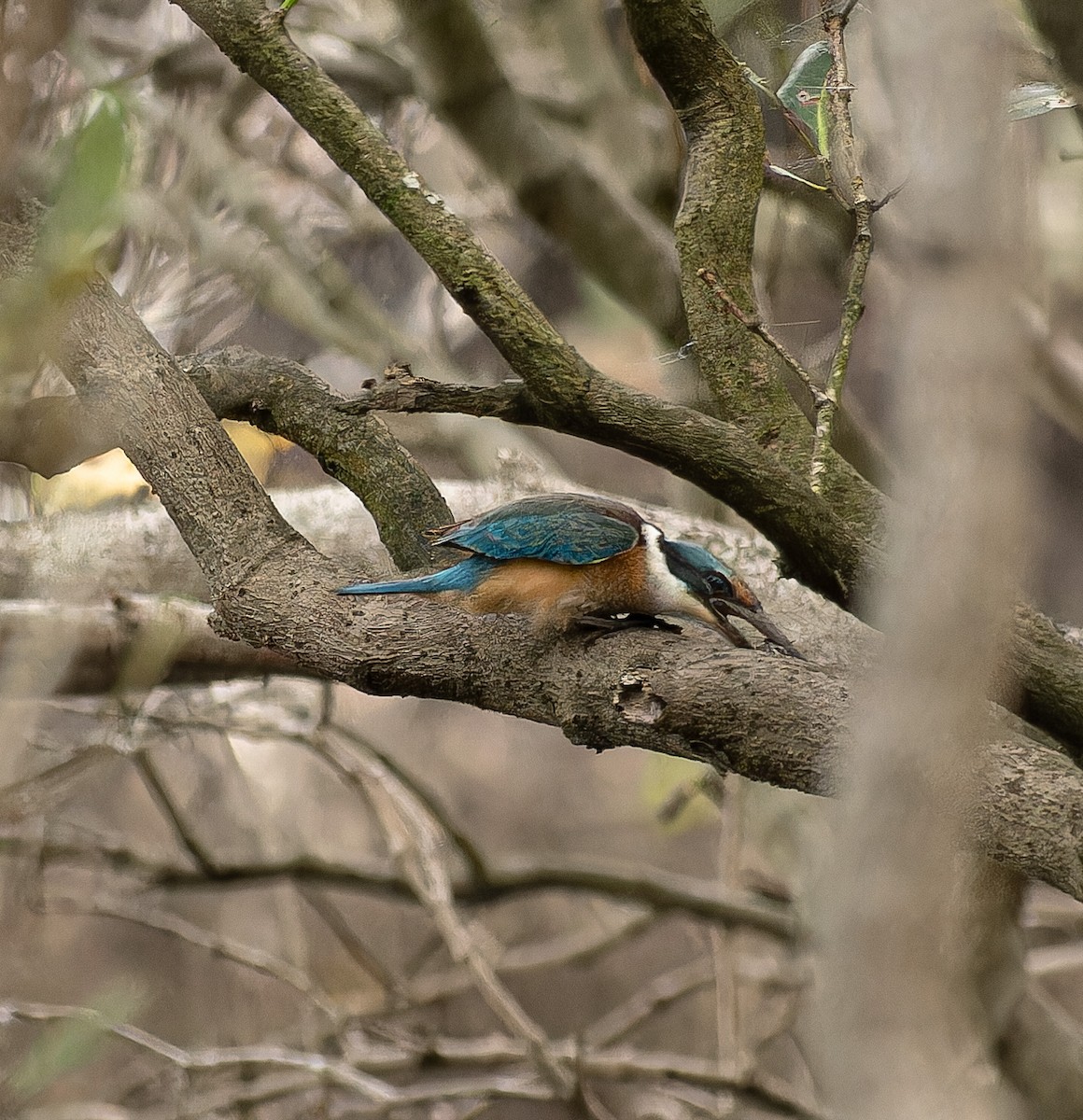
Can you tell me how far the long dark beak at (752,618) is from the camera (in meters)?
1.31

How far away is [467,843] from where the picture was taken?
107 inches

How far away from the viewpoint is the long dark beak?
1.31 m

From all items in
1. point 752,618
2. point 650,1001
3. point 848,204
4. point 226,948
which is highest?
point 848,204

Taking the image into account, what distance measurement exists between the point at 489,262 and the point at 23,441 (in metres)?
0.54

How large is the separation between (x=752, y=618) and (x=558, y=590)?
0.21 meters

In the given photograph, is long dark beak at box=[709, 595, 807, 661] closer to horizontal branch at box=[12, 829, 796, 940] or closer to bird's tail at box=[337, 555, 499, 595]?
bird's tail at box=[337, 555, 499, 595]

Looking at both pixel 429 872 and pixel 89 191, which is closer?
pixel 89 191

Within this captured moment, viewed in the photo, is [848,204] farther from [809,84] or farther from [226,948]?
[226,948]

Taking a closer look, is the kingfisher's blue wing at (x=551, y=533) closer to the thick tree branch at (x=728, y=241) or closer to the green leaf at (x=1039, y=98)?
the thick tree branch at (x=728, y=241)

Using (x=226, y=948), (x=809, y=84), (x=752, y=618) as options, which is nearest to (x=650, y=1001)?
(x=226, y=948)

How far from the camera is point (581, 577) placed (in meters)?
1.31

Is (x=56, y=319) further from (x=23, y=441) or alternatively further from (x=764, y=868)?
(x=764, y=868)

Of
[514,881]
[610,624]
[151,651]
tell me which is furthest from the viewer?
[514,881]

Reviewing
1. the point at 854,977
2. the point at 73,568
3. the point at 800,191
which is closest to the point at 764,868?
the point at 73,568
